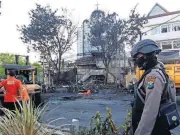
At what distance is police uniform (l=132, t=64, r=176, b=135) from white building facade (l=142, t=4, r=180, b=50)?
33970 millimetres

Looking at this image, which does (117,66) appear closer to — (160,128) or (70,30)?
(70,30)

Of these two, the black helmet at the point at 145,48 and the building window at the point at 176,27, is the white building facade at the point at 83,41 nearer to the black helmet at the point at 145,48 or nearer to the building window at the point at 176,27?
the building window at the point at 176,27

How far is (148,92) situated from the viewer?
9.25 ft

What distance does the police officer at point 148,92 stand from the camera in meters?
2.79

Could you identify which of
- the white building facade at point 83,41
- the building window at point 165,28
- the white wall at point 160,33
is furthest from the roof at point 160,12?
the white building facade at point 83,41

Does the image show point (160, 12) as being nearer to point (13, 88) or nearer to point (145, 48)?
point (13, 88)

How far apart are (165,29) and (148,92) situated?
3703 cm

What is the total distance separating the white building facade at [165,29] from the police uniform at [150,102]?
111 ft

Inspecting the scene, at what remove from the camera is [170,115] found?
9.39 feet

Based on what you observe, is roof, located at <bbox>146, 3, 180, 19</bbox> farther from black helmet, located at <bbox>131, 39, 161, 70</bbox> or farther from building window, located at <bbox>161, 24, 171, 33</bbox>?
black helmet, located at <bbox>131, 39, 161, 70</bbox>

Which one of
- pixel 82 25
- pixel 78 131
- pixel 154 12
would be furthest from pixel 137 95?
pixel 154 12

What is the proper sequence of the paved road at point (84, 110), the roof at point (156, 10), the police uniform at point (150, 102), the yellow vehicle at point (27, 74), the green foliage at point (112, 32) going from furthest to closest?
1. the roof at point (156, 10)
2. the green foliage at point (112, 32)
3. the yellow vehicle at point (27, 74)
4. the paved road at point (84, 110)
5. the police uniform at point (150, 102)

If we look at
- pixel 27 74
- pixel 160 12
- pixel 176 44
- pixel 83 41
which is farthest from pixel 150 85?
pixel 160 12

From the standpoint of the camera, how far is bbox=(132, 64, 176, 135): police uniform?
2.79 metres
